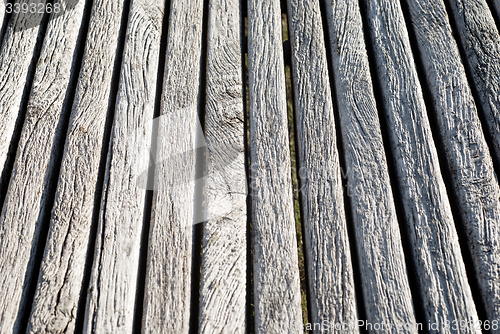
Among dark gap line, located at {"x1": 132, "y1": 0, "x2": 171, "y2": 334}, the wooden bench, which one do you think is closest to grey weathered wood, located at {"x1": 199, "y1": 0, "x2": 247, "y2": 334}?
the wooden bench

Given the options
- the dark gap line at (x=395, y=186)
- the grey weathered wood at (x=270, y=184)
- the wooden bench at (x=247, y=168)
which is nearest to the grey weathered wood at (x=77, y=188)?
the wooden bench at (x=247, y=168)

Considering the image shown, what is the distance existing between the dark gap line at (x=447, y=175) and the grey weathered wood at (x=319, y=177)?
49cm

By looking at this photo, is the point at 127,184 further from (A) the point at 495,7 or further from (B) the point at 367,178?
(A) the point at 495,7

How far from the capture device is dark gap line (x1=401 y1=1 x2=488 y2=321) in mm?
1269

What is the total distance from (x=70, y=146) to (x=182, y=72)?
65cm

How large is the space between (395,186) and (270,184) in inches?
22.9

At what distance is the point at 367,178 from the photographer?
4.61ft

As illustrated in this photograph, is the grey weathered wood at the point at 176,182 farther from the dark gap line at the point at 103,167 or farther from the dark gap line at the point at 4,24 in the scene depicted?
the dark gap line at the point at 4,24

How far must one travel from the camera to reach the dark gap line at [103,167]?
127 cm

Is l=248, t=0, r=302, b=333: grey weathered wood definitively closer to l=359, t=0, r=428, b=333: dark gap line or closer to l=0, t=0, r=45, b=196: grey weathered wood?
l=359, t=0, r=428, b=333: dark gap line

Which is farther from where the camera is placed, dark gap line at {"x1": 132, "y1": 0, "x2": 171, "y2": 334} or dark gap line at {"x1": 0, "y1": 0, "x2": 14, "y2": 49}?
dark gap line at {"x1": 0, "y1": 0, "x2": 14, "y2": 49}

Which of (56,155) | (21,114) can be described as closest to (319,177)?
(56,155)

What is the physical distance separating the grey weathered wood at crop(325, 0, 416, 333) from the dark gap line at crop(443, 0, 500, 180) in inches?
19.6

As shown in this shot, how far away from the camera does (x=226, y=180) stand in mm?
1430
